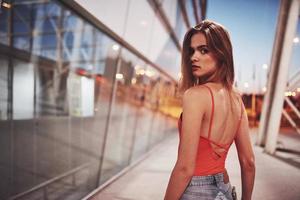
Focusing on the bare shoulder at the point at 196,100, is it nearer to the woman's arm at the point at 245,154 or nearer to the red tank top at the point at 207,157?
the red tank top at the point at 207,157

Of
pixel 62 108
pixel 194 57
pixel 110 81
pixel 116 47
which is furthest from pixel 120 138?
pixel 194 57

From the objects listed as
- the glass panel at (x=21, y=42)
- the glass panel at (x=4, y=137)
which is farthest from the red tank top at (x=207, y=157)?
the glass panel at (x=21, y=42)

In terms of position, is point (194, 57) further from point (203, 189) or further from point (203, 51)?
point (203, 189)

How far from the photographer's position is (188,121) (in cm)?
119

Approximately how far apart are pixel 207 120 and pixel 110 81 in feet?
48.5

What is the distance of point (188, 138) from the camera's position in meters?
1.20

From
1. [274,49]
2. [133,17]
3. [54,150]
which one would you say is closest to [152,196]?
[133,17]

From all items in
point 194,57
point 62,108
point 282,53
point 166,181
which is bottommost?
point 62,108

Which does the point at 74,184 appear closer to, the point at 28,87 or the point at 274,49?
the point at 274,49

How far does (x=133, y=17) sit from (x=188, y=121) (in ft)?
13.0

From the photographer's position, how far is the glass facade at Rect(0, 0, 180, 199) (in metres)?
8.64

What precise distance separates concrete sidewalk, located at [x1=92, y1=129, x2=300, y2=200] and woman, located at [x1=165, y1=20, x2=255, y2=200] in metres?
1.84

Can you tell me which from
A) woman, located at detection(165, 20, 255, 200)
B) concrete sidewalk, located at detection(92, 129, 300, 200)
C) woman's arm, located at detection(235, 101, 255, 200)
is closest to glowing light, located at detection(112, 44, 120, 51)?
concrete sidewalk, located at detection(92, 129, 300, 200)

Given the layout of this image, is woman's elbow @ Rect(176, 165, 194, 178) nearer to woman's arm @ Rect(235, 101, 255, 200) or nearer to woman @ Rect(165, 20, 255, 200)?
woman @ Rect(165, 20, 255, 200)
